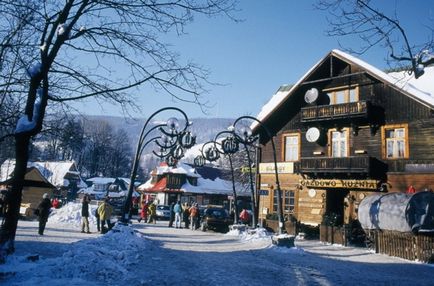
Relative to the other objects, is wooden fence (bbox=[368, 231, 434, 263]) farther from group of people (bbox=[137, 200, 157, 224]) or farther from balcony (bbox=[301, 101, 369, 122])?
group of people (bbox=[137, 200, 157, 224])

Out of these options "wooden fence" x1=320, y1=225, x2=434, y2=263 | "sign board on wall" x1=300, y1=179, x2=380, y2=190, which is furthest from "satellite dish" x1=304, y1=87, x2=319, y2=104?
"wooden fence" x1=320, y1=225, x2=434, y2=263

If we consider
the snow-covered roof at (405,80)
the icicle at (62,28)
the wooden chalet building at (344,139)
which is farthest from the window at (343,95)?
the icicle at (62,28)

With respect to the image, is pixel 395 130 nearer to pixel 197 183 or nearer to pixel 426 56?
pixel 426 56

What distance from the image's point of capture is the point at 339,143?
25.5 meters

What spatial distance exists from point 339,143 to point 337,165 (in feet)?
7.83

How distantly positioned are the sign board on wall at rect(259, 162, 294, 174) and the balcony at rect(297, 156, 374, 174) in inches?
58.4

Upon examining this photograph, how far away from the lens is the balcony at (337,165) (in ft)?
73.8

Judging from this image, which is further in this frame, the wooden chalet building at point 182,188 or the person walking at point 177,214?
the wooden chalet building at point 182,188

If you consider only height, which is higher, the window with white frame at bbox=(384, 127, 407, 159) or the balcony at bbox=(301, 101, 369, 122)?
the balcony at bbox=(301, 101, 369, 122)

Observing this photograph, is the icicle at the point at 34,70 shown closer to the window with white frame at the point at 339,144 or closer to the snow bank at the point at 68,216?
the snow bank at the point at 68,216

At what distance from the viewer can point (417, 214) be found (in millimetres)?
16797

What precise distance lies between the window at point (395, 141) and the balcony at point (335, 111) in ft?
5.54

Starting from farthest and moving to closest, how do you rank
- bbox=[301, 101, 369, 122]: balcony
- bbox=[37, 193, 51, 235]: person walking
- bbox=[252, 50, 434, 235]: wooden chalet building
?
1. bbox=[301, 101, 369, 122]: balcony
2. bbox=[252, 50, 434, 235]: wooden chalet building
3. bbox=[37, 193, 51, 235]: person walking

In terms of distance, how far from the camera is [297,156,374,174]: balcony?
2250 centimetres
